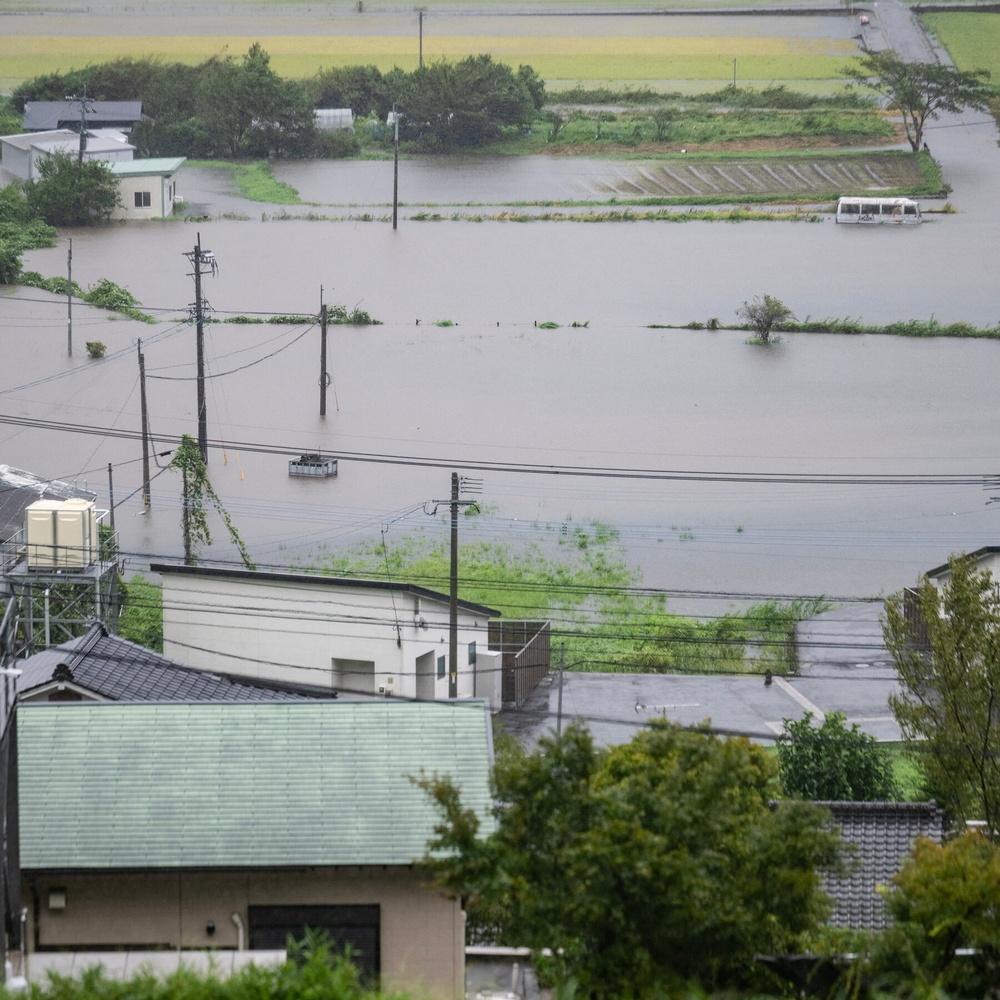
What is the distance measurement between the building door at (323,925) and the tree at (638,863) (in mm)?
1144

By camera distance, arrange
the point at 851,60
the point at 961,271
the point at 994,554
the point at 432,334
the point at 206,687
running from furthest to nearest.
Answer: the point at 851,60, the point at 961,271, the point at 432,334, the point at 994,554, the point at 206,687

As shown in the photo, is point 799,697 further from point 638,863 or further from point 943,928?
point 638,863

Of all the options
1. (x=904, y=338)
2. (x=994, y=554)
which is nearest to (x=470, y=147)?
(x=904, y=338)

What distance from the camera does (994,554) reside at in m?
14.9

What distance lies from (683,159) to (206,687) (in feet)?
118

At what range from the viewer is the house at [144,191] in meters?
38.5

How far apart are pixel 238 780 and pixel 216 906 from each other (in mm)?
604

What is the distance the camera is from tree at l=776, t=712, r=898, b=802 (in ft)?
35.9

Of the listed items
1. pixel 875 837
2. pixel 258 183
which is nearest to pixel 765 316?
pixel 258 183

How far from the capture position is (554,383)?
1198 inches

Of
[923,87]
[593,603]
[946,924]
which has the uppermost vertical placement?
[923,87]

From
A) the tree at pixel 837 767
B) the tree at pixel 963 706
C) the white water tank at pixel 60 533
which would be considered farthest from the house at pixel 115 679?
the tree at pixel 963 706

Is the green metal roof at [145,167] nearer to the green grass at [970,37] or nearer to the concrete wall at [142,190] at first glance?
the concrete wall at [142,190]

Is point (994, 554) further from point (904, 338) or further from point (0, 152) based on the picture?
point (0, 152)
